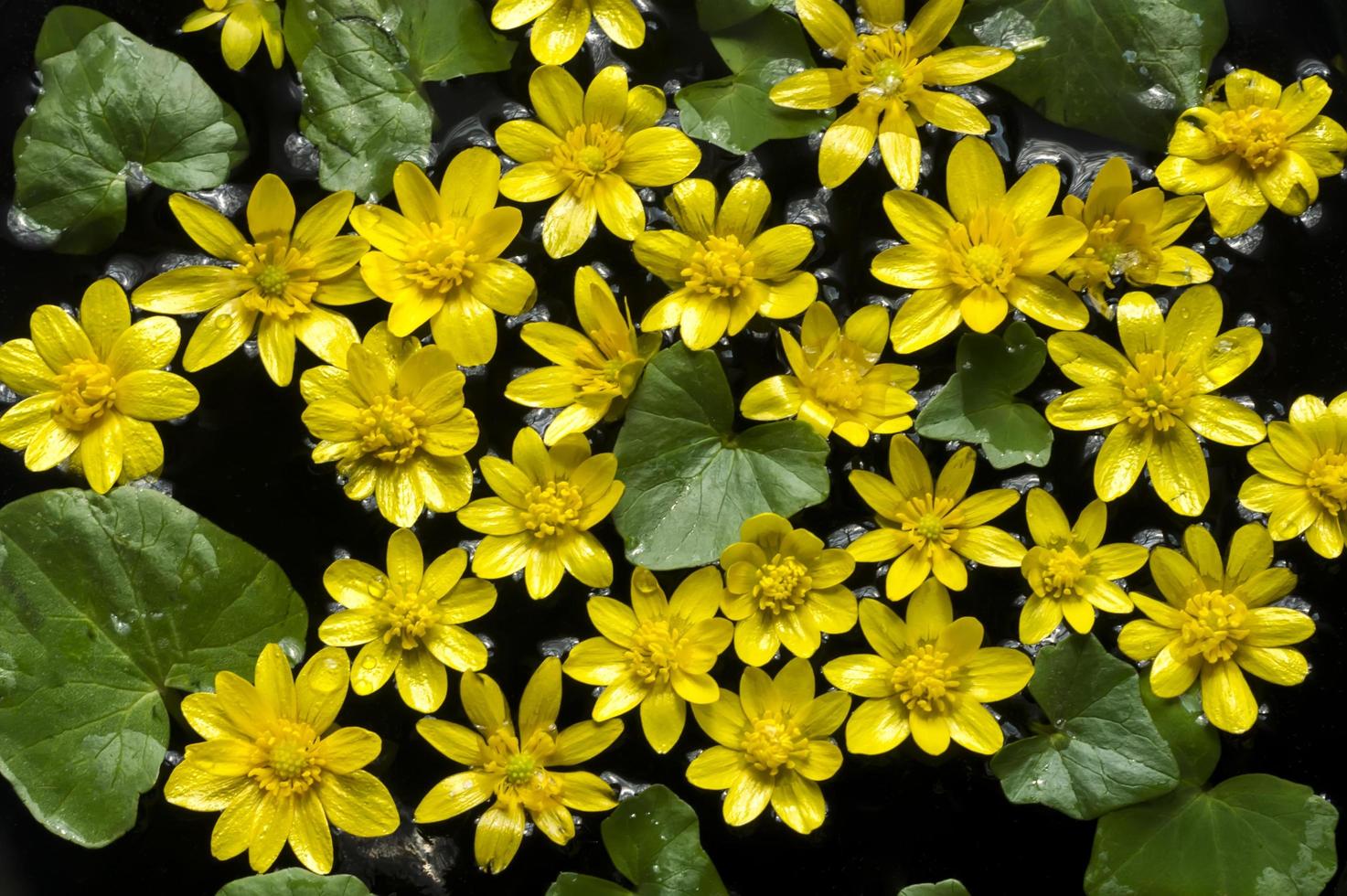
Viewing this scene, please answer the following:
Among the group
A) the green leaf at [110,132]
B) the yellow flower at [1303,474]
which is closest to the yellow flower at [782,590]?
the yellow flower at [1303,474]

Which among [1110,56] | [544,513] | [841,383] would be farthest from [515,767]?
[1110,56]

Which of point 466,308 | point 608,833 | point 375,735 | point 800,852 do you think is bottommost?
point 800,852

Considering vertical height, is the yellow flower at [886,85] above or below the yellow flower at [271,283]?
above

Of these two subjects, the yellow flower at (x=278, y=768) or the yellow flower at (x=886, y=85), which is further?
the yellow flower at (x=886, y=85)

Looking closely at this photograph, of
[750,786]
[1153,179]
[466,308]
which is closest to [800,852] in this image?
[750,786]

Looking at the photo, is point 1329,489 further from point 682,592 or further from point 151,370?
point 151,370

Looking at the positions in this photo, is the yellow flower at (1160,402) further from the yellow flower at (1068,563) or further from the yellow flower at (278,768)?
the yellow flower at (278,768)

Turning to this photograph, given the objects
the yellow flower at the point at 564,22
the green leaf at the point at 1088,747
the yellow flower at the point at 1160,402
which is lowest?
the green leaf at the point at 1088,747
